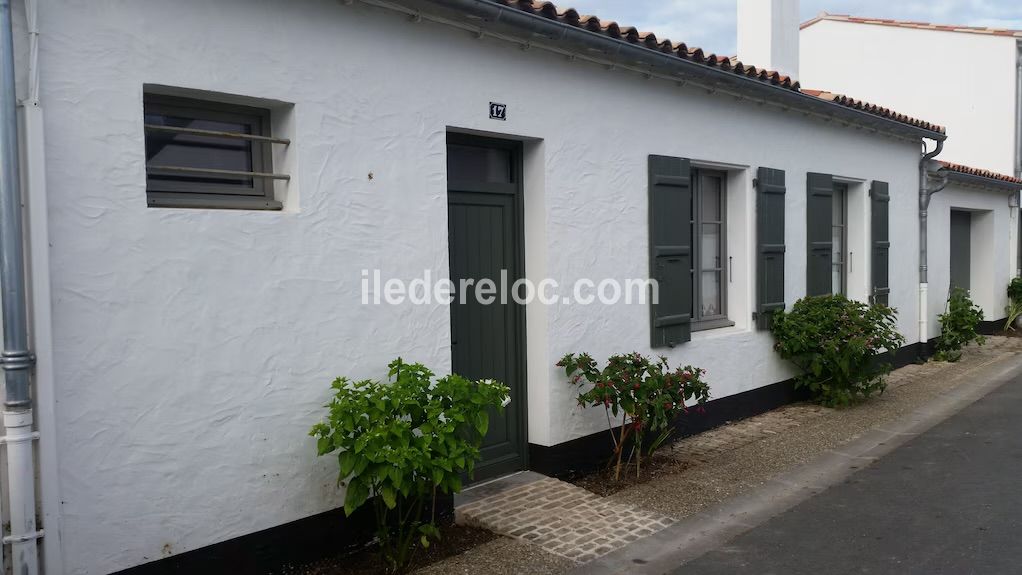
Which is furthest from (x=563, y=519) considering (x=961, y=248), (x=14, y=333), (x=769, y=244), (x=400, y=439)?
(x=961, y=248)

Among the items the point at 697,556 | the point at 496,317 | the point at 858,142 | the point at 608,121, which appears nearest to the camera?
the point at 697,556

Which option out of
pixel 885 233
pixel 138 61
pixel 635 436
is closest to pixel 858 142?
pixel 885 233

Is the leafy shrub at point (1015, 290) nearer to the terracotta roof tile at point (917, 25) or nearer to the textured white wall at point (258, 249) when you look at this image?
the terracotta roof tile at point (917, 25)

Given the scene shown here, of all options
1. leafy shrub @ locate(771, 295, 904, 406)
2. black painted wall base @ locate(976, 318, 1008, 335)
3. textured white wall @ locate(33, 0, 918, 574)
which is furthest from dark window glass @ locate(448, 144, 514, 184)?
black painted wall base @ locate(976, 318, 1008, 335)

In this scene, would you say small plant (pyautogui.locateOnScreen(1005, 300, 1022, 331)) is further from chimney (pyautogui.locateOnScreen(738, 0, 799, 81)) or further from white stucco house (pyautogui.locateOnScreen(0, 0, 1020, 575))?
white stucco house (pyautogui.locateOnScreen(0, 0, 1020, 575))

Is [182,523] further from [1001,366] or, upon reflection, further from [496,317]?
[1001,366]

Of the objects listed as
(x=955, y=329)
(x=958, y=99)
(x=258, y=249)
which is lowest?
(x=955, y=329)

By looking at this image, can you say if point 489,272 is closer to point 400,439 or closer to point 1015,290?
point 400,439

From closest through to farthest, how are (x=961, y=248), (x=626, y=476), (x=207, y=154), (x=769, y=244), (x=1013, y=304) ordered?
(x=207, y=154), (x=626, y=476), (x=769, y=244), (x=961, y=248), (x=1013, y=304)

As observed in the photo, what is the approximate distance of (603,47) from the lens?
5359 millimetres

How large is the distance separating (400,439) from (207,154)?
1.70 meters

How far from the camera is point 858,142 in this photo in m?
9.09

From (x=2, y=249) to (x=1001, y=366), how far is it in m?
11.8

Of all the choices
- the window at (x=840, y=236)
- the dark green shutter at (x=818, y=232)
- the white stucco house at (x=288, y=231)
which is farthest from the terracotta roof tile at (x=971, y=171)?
the white stucco house at (x=288, y=231)
